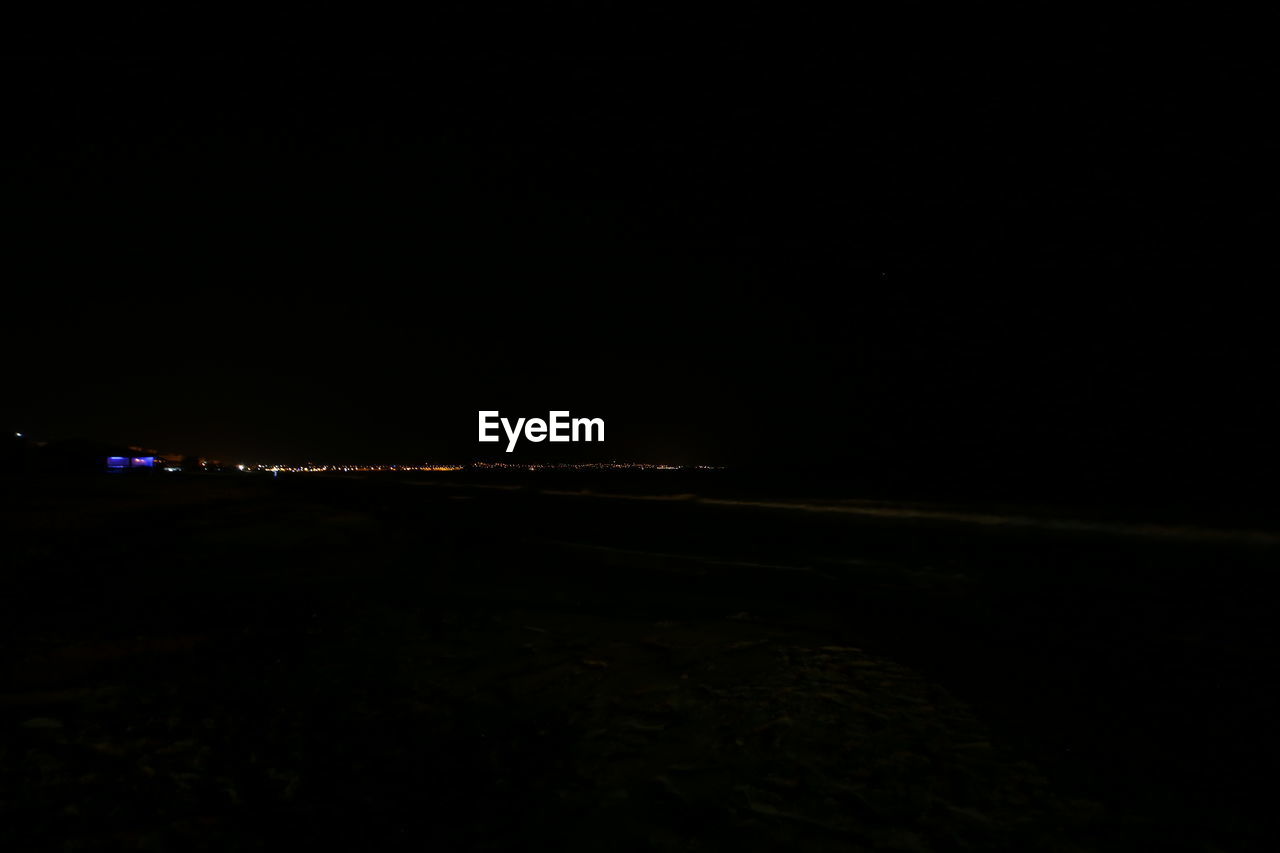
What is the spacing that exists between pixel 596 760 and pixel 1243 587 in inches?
469

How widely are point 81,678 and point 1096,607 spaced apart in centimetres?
1107

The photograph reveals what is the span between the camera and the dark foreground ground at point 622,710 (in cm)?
364

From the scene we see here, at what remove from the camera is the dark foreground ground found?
3641mm

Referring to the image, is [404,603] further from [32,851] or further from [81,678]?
[32,851]

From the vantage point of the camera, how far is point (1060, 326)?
3046 inches

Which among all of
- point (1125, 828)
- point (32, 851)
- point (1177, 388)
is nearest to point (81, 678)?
point (32, 851)

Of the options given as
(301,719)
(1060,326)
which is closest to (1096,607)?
(301,719)

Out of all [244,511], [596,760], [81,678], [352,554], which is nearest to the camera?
[596,760]

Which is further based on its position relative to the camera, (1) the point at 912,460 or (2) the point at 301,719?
(1) the point at 912,460

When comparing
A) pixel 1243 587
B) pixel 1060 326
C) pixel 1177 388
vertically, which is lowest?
pixel 1243 587

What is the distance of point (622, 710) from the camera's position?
209 inches

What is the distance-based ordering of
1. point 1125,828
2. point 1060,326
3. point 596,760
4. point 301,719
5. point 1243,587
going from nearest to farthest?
1. point 1125,828
2. point 596,760
3. point 301,719
4. point 1243,587
5. point 1060,326

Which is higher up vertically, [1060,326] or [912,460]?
[1060,326]

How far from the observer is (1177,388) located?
214ft
